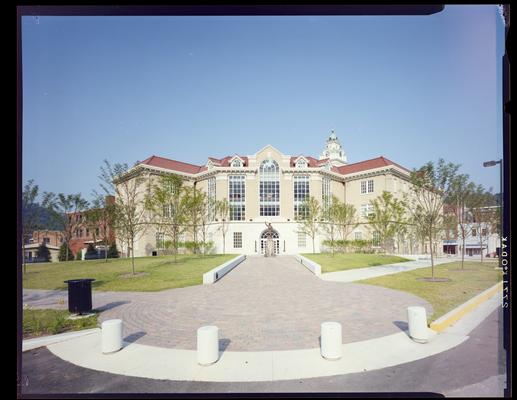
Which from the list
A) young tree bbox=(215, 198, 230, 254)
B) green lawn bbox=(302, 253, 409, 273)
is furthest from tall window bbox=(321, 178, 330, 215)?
young tree bbox=(215, 198, 230, 254)

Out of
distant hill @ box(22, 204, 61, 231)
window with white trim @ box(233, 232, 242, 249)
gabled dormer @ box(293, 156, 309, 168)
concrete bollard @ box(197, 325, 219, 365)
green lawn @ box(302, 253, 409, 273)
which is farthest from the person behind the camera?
gabled dormer @ box(293, 156, 309, 168)

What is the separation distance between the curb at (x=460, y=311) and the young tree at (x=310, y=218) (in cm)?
2759

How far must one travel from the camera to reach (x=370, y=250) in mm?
42375

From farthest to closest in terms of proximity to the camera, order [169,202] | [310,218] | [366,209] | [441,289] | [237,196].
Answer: [366,209], [237,196], [310,218], [169,202], [441,289]

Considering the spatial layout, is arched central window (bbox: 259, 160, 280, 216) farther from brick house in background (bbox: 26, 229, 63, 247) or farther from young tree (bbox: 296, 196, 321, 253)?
brick house in background (bbox: 26, 229, 63, 247)

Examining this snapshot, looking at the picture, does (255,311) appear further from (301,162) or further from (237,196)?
(301,162)

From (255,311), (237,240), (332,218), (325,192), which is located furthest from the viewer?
(325,192)

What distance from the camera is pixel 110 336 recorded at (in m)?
6.28

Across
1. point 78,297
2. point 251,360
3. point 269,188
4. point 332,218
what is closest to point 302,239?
point 332,218

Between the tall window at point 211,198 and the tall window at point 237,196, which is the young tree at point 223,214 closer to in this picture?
the tall window at point 211,198

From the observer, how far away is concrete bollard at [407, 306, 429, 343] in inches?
262

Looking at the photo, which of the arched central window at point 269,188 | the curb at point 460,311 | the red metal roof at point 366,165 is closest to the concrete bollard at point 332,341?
the curb at point 460,311

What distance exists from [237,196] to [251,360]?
38.4m

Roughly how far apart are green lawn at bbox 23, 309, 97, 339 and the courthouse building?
31.7 meters
